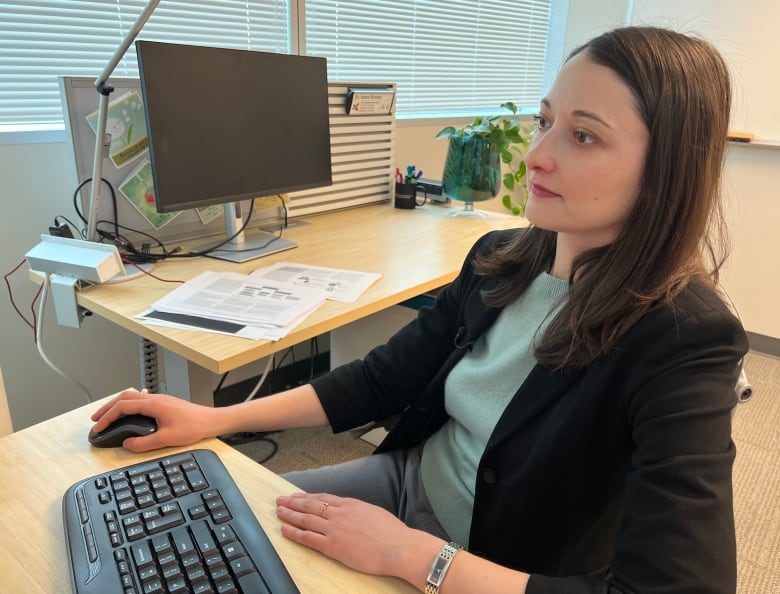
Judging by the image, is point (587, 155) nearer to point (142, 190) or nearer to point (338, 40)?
point (142, 190)

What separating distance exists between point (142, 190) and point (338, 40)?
1.16m

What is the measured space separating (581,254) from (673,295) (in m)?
0.17

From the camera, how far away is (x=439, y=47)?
9.61 feet

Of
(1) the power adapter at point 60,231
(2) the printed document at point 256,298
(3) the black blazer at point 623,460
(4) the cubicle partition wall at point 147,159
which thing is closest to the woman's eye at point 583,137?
(3) the black blazer at point 623,460

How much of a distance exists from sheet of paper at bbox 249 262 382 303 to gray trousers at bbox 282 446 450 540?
16.5 inches

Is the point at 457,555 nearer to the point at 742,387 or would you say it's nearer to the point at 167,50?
the point at 742,387

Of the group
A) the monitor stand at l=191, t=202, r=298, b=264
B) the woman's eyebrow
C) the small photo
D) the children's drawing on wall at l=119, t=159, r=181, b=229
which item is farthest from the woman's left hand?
the small photo

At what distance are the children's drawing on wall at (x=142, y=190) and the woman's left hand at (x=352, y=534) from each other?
117 centimetres

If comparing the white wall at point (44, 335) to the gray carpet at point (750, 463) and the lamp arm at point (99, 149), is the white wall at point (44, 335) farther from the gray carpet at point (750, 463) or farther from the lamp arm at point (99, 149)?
the gray carpet at point (750, 463)

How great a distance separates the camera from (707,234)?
0.88 metres

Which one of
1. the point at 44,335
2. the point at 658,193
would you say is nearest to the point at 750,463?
the point at 658,193

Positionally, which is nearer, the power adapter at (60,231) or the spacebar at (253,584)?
the spacebar at (253,584)

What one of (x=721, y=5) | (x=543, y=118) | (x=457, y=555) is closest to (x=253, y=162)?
(x=543, y=118)

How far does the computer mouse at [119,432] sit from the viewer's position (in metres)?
0.80
